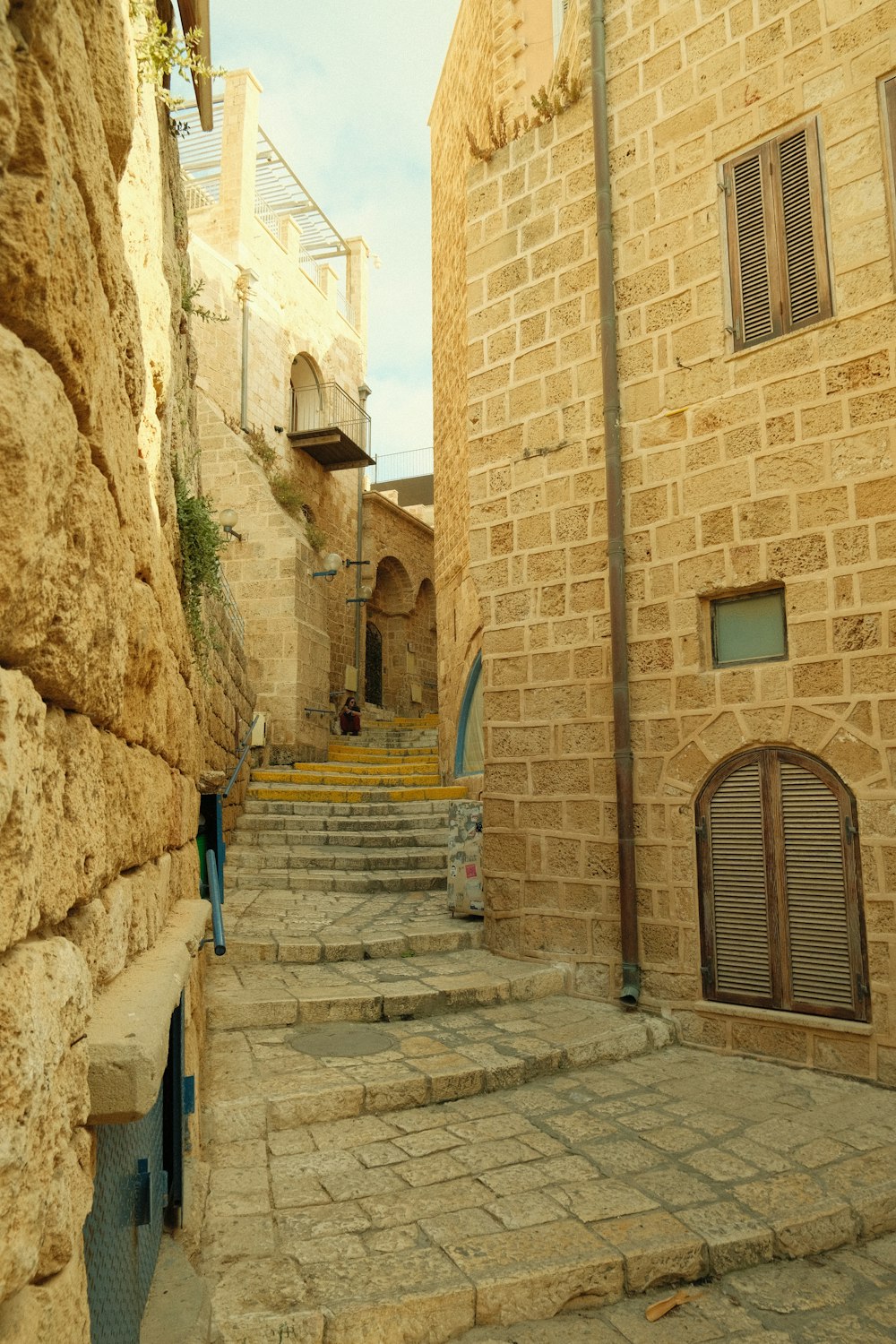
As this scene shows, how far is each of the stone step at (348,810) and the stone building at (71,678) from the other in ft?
26.3

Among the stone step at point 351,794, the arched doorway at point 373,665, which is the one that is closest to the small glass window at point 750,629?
the stone step at point 351,794

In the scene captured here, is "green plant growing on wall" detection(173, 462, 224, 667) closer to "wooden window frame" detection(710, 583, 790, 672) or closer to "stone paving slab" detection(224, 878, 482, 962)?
"stone paving slab" detection(224, 878, 482, 962)

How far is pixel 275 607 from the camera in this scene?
560 inches

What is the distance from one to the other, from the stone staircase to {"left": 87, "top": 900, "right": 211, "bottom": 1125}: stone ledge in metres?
1.21

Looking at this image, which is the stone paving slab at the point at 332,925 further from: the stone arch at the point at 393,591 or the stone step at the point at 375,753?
the stone arch at the point at 393,591

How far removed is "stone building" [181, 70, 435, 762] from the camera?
564 inches

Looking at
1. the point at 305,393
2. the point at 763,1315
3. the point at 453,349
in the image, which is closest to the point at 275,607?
the point at 453,349

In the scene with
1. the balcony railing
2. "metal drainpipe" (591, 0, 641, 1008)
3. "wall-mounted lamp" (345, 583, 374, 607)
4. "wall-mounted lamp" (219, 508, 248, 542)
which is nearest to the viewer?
"metal drainpipe" (591, 0, 641, 1008)

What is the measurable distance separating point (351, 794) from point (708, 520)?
23.3ft

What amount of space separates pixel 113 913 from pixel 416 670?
1974 centimetres

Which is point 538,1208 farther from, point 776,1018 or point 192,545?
point 192,545

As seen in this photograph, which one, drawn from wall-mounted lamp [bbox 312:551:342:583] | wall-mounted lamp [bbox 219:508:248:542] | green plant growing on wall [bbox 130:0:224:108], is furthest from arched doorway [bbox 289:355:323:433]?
green plant growing on wall [bbox 130:0:224:108]

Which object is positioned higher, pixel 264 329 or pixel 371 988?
pixel 264 329

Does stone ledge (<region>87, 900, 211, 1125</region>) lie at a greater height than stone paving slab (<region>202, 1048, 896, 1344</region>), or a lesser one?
greater
